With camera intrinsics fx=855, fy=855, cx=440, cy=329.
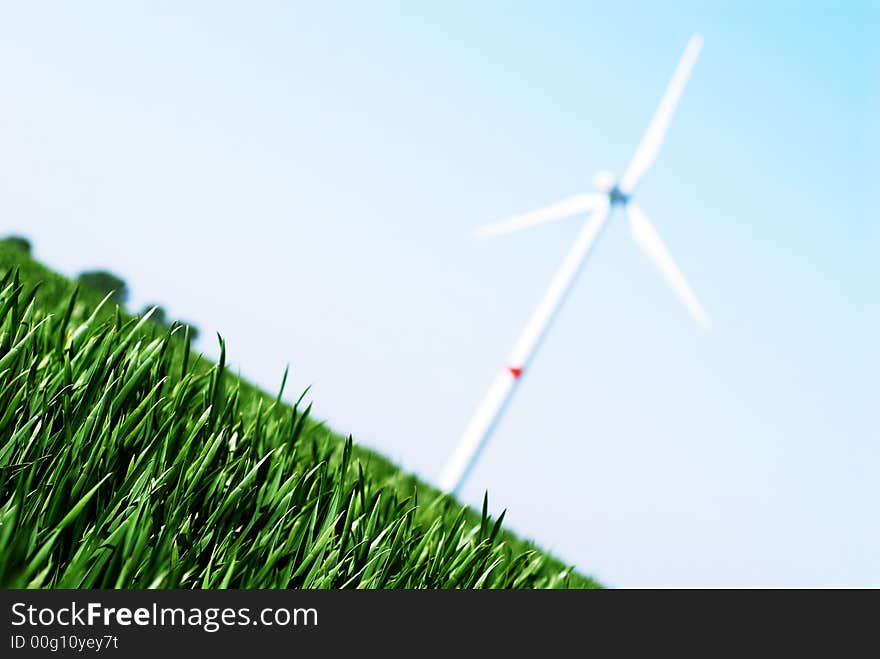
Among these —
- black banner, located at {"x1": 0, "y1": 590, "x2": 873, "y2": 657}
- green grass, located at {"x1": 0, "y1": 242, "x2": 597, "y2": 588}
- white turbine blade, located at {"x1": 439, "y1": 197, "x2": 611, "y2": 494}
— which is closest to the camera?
black banner, located at {"x1": 0, "y1": 590, "x2": 873, "y2": 657}

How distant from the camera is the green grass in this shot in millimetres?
1947

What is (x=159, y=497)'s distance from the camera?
2336 millimetres

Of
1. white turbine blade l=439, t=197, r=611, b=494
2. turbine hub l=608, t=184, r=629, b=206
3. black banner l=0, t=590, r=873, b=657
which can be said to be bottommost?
black banner l=0, t=590, r=873, b=657

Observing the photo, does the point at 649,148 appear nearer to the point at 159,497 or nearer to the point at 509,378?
the point at 509,378

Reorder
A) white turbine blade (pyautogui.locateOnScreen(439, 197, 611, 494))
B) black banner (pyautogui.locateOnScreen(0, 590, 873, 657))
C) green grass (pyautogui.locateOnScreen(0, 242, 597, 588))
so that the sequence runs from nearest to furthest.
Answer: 1. black banner (pyautogui.locateOnScreen(0, 590, 873, 657))
2. green grass (pyautogui.locateOnScreen(0, 242, 597, 588))
3. white turbine blade (pyautogui.locateOnScreen(439, 197, 611, 494))

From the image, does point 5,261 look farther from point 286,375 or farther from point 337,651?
point 337,651

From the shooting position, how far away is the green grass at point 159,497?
76.7 inches

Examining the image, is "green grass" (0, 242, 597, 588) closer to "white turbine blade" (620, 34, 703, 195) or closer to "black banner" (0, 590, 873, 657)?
"black banner" (0, 590, 873, 657)

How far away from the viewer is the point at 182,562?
6.63 ft

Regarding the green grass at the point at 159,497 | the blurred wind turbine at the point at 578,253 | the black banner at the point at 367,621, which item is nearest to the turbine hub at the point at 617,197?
the blurred wind turbine at the point at 578,253

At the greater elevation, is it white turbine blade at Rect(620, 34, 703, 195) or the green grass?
white turbine blade at Rect(620, 34, 703, 195)

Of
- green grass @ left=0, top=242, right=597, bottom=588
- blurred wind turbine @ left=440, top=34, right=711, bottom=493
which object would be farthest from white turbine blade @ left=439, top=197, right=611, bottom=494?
green grass @ left=0, top=242, right=597, bottom=588

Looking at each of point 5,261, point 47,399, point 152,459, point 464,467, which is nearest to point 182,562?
point 152,459

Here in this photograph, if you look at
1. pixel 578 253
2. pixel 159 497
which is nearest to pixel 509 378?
pixel 578 253
